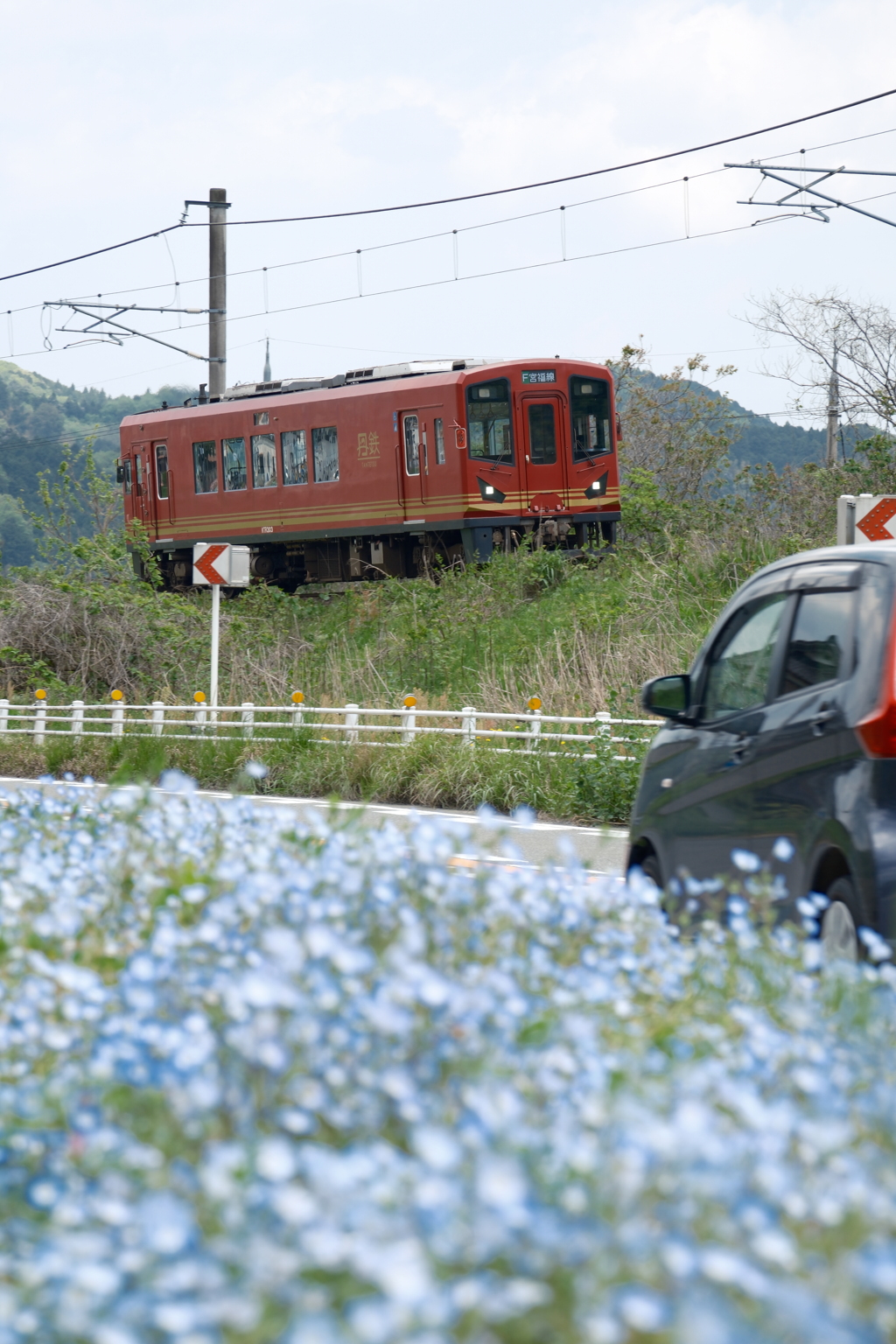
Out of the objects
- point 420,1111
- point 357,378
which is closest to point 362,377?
point 357,378

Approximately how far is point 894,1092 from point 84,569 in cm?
2955

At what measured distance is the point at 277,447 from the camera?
28.4 m

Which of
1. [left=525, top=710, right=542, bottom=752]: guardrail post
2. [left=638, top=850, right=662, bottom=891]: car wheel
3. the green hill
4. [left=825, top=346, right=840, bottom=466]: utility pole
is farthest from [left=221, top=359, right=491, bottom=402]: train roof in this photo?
the green hill

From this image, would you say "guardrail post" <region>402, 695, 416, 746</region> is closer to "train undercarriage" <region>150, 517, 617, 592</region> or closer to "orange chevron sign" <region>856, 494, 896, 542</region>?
"orange chevron sign" <region>856, 494, 896, 542</region>

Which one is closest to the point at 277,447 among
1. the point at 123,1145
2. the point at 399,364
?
the point at 399,364

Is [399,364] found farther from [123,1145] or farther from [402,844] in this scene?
[123,1145]

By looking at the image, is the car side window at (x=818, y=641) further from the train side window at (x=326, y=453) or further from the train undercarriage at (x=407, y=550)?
the train side window at (x=326, y=453)

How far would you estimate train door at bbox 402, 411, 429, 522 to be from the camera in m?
25.6

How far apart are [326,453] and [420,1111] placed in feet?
83.3

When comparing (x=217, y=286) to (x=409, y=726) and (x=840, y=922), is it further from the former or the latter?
(x=840, y=922)

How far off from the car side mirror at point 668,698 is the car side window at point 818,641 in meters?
0.88

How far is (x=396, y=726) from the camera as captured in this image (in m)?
18.6

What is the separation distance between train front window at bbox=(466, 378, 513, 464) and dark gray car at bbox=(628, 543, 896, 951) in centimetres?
1904

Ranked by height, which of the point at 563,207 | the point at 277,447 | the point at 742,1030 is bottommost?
the point at 742,1030
